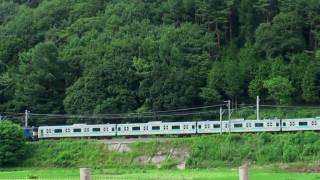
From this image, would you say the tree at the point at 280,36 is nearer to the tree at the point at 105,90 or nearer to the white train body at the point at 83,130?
the tree at the point at 105,90

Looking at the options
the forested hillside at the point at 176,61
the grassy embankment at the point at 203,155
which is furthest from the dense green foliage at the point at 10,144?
the forested hillside at the point at 176,61

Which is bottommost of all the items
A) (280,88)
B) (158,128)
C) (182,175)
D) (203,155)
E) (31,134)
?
(31,134)

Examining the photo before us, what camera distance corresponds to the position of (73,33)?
8519 centimetres

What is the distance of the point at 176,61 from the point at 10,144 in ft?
81.3

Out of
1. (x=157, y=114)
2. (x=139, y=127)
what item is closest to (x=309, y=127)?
(x=139, y=127)

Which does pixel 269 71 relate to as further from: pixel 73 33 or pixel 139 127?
pixel 73 33

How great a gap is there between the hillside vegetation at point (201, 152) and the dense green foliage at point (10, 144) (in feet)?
2.66

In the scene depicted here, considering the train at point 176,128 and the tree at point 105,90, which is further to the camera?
the tree at point 105,90

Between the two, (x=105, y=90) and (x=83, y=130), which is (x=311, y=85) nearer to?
(x=105, y=90)

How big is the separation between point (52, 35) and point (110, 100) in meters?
19.9

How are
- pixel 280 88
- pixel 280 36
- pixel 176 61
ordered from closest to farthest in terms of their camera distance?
1. pixel 280 88
2. pixel 280 36
3. pixel 176 61

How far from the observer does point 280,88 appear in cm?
6328

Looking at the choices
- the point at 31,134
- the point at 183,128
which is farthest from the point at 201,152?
the point at 31,134

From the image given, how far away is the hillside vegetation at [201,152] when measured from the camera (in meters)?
46.5
